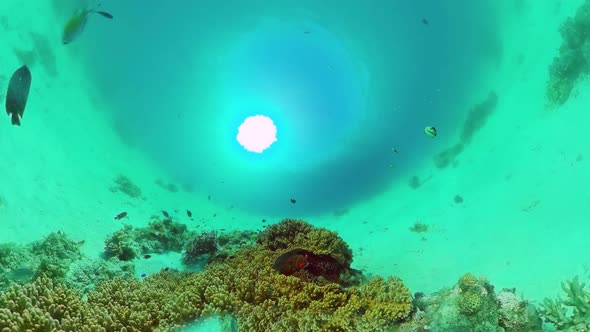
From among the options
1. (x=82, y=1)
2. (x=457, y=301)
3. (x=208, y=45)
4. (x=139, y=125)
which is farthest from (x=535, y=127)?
(x=82, y=1)

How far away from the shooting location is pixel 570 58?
49.7ft

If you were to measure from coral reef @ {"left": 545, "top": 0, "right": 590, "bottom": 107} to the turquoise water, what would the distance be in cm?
7

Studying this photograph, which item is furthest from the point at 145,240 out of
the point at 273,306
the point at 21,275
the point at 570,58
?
the point at 570,58

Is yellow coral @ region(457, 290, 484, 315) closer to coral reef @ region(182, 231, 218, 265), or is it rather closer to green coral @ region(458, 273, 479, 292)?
green coral @ region(458, 273, 479, 292)

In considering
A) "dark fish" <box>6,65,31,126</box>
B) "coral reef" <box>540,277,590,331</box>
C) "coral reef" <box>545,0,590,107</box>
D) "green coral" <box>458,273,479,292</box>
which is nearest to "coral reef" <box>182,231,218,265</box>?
"dark fish" <box>6,65,31,126</box>

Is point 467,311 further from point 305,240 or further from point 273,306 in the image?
point 305,240

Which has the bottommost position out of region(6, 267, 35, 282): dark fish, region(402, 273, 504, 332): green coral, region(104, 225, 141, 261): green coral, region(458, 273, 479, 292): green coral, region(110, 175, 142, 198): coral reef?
region(402, 273, 504, 332): green coral

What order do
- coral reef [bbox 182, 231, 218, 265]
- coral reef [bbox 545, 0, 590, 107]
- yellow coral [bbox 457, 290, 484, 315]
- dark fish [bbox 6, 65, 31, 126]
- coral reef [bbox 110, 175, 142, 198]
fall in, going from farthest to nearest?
coral reef [bbox 110, 175, 142, 198], coral reef [bbox 545, 0, 590, 107], coral reef [bbox 182, 231, 218, 265], yellow coral [bbox 457, 290, 484, 315], dark fish [bbox 6, 65, 31, 126]

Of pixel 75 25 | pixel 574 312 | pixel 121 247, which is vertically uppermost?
pixel 75 25

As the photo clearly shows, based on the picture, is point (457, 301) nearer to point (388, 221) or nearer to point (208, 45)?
point (388, 221)

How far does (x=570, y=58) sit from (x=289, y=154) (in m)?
14.3

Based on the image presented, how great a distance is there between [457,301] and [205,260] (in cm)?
698

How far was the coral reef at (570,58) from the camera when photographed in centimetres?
1477

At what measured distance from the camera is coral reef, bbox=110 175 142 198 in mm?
16500
